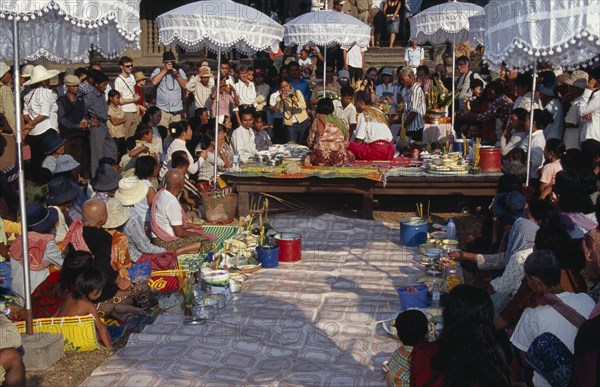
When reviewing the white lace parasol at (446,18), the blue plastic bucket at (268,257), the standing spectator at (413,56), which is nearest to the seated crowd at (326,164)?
the blue plastic bucket at (268,257)

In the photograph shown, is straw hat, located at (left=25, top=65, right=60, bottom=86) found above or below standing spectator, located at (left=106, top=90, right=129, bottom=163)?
above

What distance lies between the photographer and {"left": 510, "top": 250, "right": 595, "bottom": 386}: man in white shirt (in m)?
4.34

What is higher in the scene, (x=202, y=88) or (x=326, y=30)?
(x=326, y=30)

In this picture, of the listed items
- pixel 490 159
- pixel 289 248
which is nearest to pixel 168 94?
pixel 490 159

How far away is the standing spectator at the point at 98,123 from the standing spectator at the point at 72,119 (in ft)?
0.50

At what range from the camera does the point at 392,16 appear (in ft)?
64.8

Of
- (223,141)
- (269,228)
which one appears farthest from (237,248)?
(223,141)

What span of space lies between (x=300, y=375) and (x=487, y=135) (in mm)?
8157

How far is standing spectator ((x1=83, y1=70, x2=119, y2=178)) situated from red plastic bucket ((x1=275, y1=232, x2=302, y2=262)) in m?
4.34

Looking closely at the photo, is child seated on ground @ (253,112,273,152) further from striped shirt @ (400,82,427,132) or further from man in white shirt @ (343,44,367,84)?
man in white shirt @ (343,44,367,84)

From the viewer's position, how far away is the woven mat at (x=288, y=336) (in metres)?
5.33

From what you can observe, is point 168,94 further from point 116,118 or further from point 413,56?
point 413,56

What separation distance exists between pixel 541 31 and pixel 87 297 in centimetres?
399

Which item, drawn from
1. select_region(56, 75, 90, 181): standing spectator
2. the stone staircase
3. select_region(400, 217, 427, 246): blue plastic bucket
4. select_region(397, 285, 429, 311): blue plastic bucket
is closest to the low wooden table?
select_region(400, 217, 427, 246): blue plastic bucket
